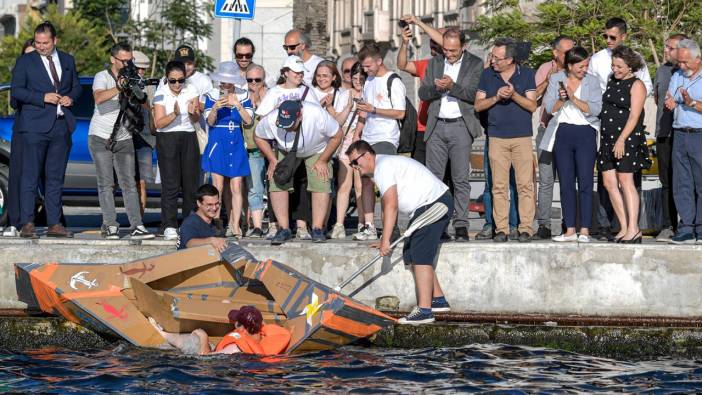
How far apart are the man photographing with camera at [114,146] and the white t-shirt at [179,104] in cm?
32

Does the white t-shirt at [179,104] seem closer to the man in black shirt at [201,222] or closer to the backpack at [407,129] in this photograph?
the man in black shirt at [201,222]

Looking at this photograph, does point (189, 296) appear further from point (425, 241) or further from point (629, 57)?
point (629, 57)

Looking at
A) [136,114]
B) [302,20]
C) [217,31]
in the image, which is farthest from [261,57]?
[136,114]

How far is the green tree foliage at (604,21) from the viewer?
2447 cm

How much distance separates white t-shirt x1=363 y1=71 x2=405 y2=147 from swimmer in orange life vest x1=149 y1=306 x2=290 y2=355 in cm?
264

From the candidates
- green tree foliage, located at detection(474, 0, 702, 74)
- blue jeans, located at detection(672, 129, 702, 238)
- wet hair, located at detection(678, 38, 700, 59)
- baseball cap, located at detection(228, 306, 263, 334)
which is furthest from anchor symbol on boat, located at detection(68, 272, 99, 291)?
green tree foliage, located at detection(474, 0, 702, 74)

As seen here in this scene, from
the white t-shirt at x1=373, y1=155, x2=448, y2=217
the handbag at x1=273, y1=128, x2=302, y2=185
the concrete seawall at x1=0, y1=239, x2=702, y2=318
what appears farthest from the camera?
the handbag at x1=273, y1=128, x2=302, y2=185

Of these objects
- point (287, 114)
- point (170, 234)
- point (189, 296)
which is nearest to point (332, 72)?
point (287, 114)

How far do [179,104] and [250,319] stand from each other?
314cm

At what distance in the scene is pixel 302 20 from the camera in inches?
1912

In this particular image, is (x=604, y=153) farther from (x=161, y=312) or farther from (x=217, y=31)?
(x=217, y=31)

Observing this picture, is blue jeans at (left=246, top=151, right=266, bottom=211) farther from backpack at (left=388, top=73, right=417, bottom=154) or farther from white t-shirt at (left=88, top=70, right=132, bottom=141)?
backpack at (left=388, top=73, right=417, bottom=154)

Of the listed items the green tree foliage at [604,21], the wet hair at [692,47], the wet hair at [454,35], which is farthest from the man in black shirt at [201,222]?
the green tree foliage at [604,21]

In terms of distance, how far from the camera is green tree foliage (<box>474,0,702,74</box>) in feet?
80.3
